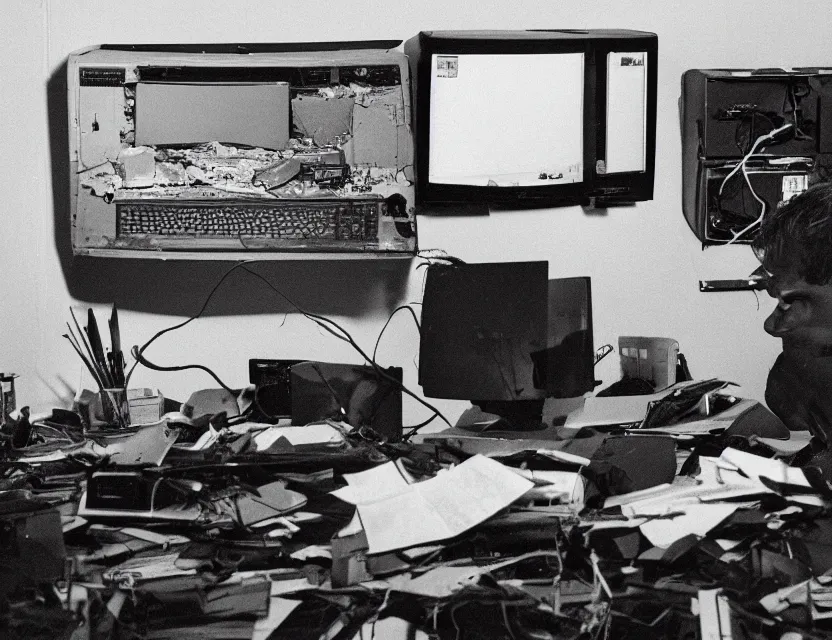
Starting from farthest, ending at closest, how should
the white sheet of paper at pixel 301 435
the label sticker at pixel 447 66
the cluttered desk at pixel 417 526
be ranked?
the label sticker at pixel 447 66
the white sheet of paper at pixel 301 435
the cluttered desk at pixel 417 526

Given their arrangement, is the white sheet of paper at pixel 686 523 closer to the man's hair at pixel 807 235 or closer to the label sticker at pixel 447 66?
the man's hair at pixel 807 235

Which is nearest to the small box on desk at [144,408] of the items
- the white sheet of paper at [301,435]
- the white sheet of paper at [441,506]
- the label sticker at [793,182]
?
the white sheet of paper at [301,435]

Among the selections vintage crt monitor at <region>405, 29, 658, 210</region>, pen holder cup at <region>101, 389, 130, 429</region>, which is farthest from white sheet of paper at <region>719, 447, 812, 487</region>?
pen holder cup at <region>101, 389, 130, 429</region>

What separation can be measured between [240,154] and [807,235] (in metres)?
1.15

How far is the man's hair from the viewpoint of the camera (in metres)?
1.46

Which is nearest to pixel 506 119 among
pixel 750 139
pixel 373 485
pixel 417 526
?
pixel 750 139

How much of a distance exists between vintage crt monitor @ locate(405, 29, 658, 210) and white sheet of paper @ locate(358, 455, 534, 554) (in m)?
0.90

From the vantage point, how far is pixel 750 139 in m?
2.09

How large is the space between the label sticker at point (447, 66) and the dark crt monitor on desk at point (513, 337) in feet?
1.60

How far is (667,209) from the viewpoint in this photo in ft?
7.23

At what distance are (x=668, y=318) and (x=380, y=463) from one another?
1.13 m

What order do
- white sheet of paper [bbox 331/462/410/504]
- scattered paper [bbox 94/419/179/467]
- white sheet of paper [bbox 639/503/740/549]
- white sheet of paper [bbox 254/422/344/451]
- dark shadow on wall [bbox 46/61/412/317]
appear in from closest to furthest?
white sheet of paper [bbox 639/503/740/549] → white sheet of paper [bbox 331/462/410/504] → scattered paper [bbox 94/419/179/467] → white sheet of paper [bbox 254/422/344/451] → dark shadow on wall [bbox 46/61/412/317]

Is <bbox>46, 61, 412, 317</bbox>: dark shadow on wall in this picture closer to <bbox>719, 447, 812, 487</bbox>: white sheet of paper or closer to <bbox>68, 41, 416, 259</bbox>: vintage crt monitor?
<bbox>68, 41, 416, 259</bbox>: vintage crt monitor

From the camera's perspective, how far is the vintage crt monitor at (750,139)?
2.08 m
